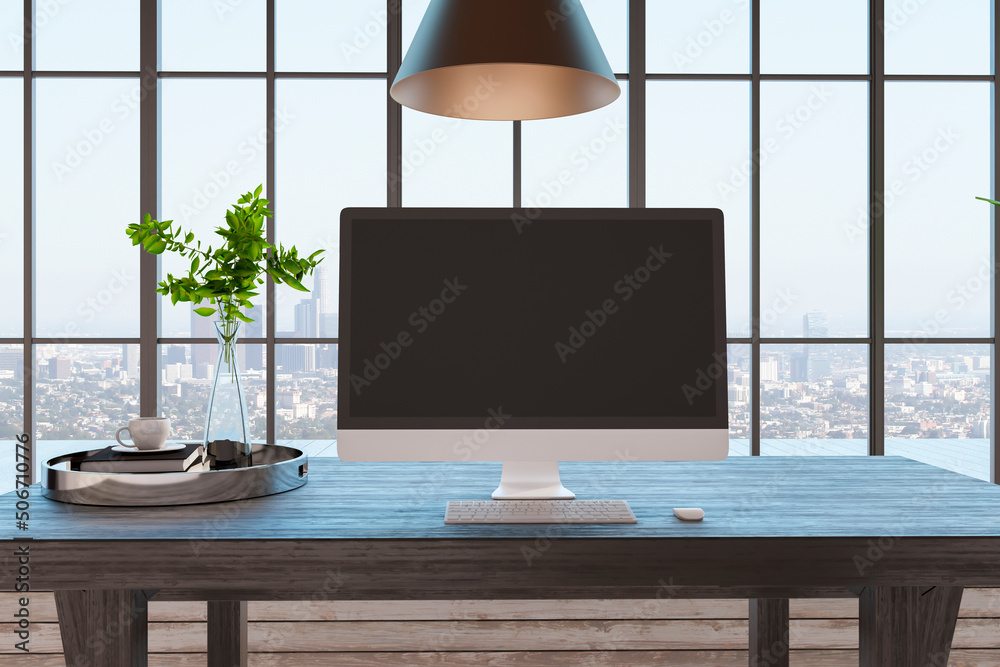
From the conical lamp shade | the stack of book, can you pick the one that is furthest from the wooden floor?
the conical lamp shade

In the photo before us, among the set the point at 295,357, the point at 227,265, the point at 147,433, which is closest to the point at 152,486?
the point at 147,433

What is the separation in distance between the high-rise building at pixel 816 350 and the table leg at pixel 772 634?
1660mm

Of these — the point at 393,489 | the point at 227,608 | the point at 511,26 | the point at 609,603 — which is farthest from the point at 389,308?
the point at 609,603

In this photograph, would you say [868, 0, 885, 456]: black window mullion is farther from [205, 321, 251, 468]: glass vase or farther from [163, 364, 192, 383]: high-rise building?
[163, 364, 192, 383]: high-rise building

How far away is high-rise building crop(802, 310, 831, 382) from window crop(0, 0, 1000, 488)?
11 mm

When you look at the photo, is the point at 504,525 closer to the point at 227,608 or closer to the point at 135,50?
the point at 227,608

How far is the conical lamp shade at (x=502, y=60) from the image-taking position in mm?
1373

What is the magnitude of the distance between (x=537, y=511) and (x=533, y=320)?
0.36 metres

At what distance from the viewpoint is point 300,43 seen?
3.16 meters

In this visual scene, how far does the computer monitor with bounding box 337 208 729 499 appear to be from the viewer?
129cm

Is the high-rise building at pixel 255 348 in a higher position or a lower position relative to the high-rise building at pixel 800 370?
higher

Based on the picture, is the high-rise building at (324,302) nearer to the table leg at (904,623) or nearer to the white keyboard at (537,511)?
the white keyboard at (537,511)

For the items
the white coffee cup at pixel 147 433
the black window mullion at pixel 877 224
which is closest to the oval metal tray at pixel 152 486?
the white coffee cup at pixel 147 433

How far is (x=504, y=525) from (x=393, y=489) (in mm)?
370
